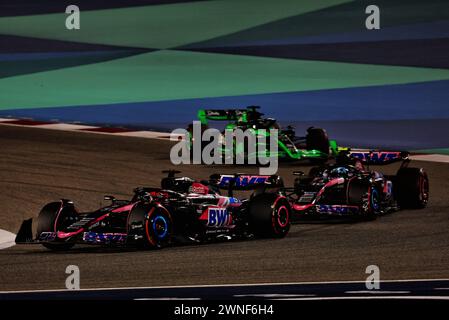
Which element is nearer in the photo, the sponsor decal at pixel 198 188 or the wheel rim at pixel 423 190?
the sponsor decal at pixel 198 188

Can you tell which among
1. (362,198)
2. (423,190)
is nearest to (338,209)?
(362,198)

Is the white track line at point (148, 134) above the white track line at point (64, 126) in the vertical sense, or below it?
below

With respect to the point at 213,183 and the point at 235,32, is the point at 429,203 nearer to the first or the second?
the point at 213,183

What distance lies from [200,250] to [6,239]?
7.84 feet

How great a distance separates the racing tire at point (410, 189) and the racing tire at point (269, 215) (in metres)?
3.52

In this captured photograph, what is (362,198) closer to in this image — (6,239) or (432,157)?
(6,239)

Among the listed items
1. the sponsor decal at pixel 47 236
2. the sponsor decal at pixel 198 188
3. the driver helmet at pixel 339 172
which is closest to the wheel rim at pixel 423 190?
the driver helmet at pixel 339 172

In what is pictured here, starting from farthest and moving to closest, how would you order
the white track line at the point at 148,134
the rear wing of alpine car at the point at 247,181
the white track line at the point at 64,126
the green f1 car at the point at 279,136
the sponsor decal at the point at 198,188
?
the white track line at the point at 64,126, the white track line at the point at 148,134, the green f1 car at the point at 279,136, the rear wing of alpine car at the point at 247,181, the sponsor decal at the point at 198,188

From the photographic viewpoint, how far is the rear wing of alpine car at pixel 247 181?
1519 cm

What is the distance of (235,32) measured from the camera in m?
36.1

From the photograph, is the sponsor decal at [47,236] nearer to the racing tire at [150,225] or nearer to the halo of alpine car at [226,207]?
the halo of alpine car at [226,207]

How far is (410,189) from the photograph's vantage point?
17688 mm
